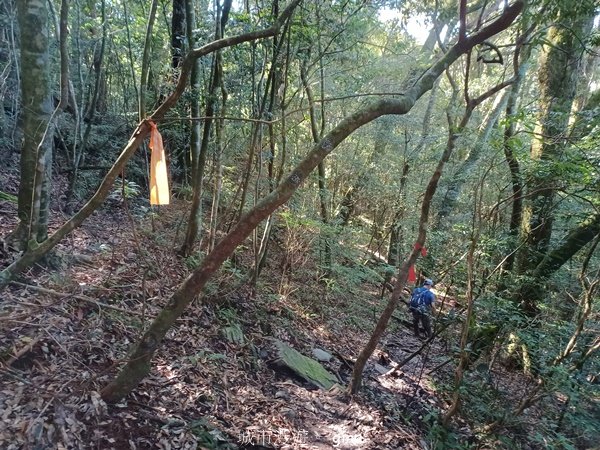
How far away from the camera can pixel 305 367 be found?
6012 millimetres

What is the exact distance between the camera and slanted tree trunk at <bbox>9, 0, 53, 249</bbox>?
3.90 meters

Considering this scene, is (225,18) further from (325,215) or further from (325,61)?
(325,215)

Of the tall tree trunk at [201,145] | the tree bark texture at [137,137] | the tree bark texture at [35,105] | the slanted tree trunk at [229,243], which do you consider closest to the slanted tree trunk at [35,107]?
the tree bark texture at [35,105]

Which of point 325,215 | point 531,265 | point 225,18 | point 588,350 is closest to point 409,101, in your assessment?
point 225,18

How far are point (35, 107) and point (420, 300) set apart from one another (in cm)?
889

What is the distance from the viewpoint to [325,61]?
9.50 metres

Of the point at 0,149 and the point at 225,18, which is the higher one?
the point at 225,18

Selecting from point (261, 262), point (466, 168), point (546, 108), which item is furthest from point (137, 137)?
point (466, 168)

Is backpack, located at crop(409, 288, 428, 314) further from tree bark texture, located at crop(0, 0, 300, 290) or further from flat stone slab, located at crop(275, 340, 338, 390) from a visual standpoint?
tree bark texture, located at crop(0, 0, 300, 290)

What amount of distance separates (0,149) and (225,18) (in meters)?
5.31

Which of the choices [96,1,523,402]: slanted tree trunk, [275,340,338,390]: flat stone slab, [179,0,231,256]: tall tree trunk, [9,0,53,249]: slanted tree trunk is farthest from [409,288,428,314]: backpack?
[9,0,53,249]: slanted tree trunk

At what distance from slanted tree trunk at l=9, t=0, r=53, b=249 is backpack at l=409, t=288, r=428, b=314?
8.40 metres

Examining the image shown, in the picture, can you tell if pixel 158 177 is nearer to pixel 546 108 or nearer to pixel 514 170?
pixel 514 170

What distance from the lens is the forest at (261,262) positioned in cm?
338
